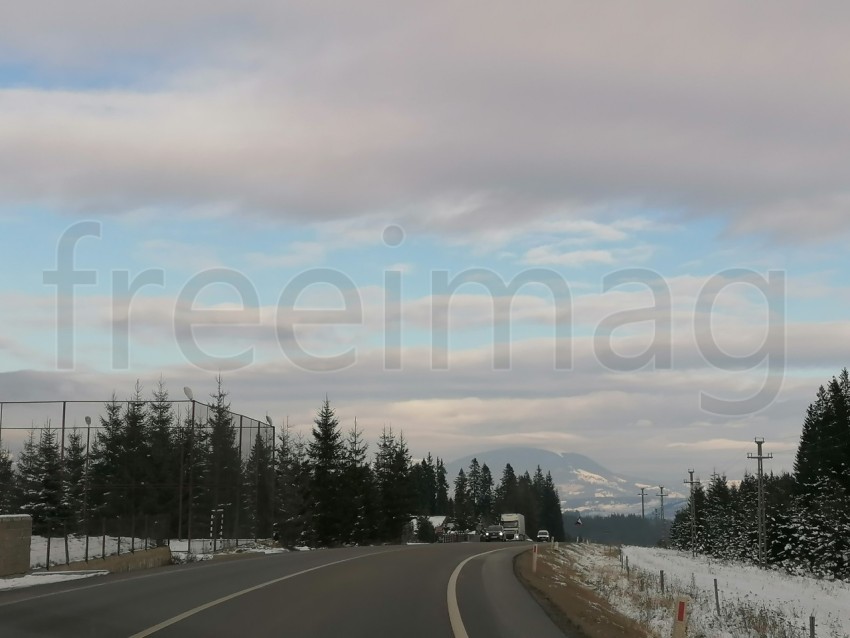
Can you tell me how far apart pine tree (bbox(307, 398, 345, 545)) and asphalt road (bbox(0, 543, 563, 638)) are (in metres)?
52.5

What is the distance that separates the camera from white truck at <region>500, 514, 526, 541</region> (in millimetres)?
83938

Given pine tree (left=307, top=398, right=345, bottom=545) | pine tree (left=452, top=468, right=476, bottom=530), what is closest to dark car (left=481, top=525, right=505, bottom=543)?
pine tree (left=307, top=398, right=345, bottom=545)

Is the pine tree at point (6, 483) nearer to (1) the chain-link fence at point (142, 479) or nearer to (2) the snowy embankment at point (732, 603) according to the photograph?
(1) the chain-link fence at point (142, 479)

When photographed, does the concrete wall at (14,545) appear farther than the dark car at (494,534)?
No

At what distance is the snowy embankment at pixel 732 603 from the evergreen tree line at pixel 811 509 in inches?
537

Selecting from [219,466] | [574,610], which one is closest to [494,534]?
[219,466]

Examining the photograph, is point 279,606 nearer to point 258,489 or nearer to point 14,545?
point 14,545

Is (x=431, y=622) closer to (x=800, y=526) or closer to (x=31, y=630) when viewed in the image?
(x=31, y=630)

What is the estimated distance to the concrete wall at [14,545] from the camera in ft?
74.7

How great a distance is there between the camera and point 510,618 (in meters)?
14.3

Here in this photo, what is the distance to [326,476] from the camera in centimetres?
7525

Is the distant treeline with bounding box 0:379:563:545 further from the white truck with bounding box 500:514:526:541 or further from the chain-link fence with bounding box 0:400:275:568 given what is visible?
the white truck with bounding box 500:514:526:541

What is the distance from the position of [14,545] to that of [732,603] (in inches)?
972

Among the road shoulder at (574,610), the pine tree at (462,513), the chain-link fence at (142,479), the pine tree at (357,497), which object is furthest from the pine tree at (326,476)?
the pine tree at (462,513)
